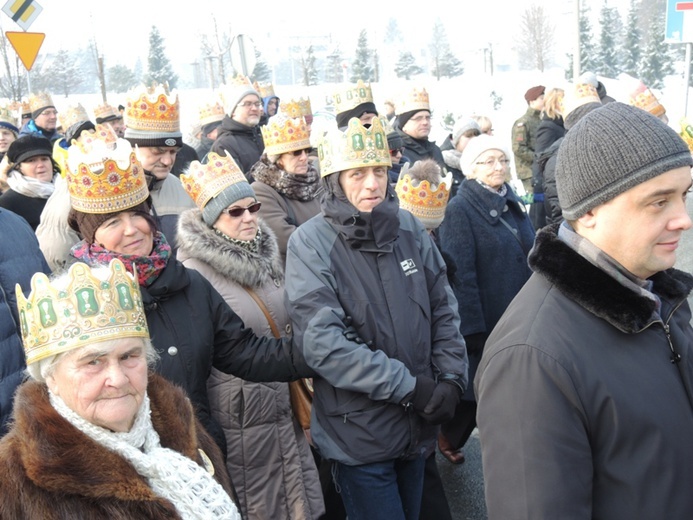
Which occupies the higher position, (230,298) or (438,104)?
(230,298)

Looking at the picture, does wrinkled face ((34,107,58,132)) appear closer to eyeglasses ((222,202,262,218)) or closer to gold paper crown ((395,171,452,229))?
gold paper crown ((395,171,452,229))

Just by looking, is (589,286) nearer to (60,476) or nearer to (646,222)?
(646,222)

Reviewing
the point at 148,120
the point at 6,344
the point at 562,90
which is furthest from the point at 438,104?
the point at 6,344

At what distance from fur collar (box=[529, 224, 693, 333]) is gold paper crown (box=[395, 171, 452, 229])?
9.31ft

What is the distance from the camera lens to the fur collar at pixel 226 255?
380cm

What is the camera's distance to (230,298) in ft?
12.3

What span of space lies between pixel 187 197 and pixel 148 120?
71 cm

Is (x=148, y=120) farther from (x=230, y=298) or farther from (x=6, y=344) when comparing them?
(x=6, y=344)

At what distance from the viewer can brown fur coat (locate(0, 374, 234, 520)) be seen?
1.98 metres

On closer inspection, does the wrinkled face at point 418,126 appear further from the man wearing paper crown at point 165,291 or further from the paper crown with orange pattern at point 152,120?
the man wearing paper crown at point 165,291

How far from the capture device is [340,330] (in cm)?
328

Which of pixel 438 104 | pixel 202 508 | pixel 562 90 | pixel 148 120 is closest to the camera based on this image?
pixel 202 508

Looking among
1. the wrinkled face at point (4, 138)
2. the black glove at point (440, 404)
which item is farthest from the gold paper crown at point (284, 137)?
the wrinkled face at point (4, 138)

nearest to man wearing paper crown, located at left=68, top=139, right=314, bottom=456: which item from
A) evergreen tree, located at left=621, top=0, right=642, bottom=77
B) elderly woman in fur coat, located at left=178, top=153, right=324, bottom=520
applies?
elderly woman in fur coat, located at left=178, top=153, right=324, bottom=520
